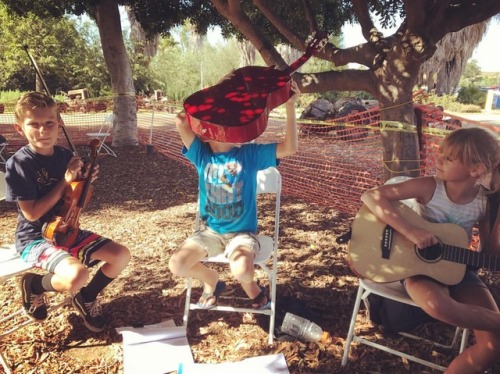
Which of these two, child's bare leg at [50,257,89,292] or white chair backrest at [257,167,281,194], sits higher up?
white chair backrest at [257,167,281,194]

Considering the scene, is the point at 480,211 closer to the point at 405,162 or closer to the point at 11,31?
the point at 405,162

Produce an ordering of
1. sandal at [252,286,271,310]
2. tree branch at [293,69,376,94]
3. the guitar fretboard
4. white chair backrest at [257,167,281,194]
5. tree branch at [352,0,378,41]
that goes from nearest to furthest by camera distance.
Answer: the guitar fretboard → sandal at [252,286,271,310] → white chair backrest at [257,167,281,194] → tree branch at [293,69,376,94] → tree branch at [352,0,378,41]

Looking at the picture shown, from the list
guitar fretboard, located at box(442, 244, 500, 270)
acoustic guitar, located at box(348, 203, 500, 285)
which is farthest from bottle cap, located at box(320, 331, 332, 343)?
guitar fretboard, located at box(442, 244, 500, 270)

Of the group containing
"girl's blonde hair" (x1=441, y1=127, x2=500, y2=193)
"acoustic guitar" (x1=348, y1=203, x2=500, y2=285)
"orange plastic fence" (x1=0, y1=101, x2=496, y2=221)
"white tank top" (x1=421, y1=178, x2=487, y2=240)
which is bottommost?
"orange plastic fence" (x1=0, y1=101, x2=496, y2=221)

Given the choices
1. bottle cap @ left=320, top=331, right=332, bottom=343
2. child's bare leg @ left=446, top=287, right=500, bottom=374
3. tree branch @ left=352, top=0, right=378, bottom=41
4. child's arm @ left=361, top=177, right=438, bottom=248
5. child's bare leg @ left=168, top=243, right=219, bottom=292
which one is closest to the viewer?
child's bare leg @ left=446, top=287, right=500, bottom=374

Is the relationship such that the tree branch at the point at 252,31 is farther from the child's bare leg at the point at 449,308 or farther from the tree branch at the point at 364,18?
the child's bare leg at the point at 449,308

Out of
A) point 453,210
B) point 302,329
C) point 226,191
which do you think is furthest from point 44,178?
point 453,210

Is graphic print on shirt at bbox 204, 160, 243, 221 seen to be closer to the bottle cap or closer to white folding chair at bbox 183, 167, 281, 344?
white folding chair at bbox 183, 167, 281, 344

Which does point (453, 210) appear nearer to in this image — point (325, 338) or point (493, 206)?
point (493, 206)

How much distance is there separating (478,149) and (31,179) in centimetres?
259

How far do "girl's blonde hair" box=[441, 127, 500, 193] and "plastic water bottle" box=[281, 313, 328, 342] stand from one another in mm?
1348

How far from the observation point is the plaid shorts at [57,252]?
2.31 m

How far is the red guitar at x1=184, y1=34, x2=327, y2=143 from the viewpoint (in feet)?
6.97

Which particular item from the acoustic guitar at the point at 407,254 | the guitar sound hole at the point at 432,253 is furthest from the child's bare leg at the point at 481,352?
the guitar sound hole at the point at 432,253
